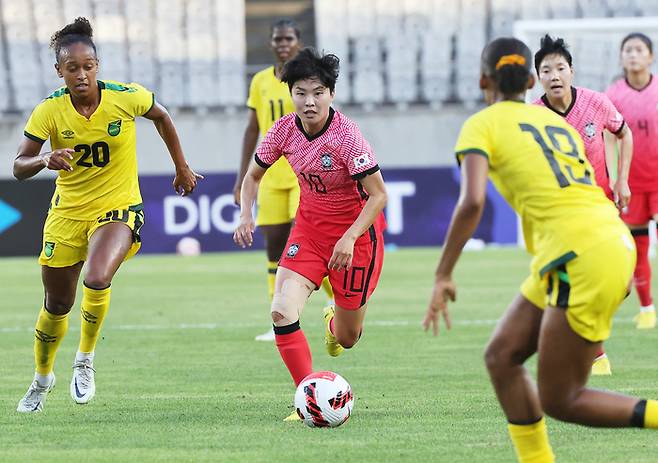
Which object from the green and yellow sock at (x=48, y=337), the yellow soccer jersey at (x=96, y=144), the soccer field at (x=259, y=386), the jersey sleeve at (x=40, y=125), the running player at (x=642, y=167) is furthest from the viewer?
the running player at (x=642, y=167)

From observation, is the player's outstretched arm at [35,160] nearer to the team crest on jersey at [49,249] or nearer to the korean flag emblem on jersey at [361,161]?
the team crest on jersey at [49,249]

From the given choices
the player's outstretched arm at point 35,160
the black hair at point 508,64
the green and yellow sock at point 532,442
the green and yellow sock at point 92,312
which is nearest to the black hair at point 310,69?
the player's outstretched arm at point 35,160

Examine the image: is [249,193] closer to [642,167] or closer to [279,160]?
[279,160]

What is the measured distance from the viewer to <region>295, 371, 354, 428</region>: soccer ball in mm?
6625

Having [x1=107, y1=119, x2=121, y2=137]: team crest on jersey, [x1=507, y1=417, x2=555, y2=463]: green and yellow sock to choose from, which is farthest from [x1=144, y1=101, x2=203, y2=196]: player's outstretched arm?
[x1=507, y1=417, x2=555, y2=463]: green and yellow sock

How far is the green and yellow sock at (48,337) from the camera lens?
755 cm

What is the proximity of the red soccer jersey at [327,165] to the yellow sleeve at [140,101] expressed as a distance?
77 centimetres

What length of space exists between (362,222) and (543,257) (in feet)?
7.28

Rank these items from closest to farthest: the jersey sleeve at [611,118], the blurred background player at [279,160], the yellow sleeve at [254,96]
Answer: the jersey sleeve at [611,118], the blurred background player at [279,160], the yellow sleeve at [254,96]

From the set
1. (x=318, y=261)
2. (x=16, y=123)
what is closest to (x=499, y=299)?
(x=318, y=261)

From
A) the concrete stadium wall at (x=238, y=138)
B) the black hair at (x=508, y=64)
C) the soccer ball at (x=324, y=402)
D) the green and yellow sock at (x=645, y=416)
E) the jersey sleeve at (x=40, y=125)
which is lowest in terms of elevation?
the concrete stadium wall at (x=238, y=138)

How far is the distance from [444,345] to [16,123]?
1498cm

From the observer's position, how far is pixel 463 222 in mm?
4715

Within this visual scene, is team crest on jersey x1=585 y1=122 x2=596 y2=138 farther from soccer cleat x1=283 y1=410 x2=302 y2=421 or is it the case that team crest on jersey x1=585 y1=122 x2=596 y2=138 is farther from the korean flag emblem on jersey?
soccer cleat x1=283 y1=410 x2=302 y2=421
